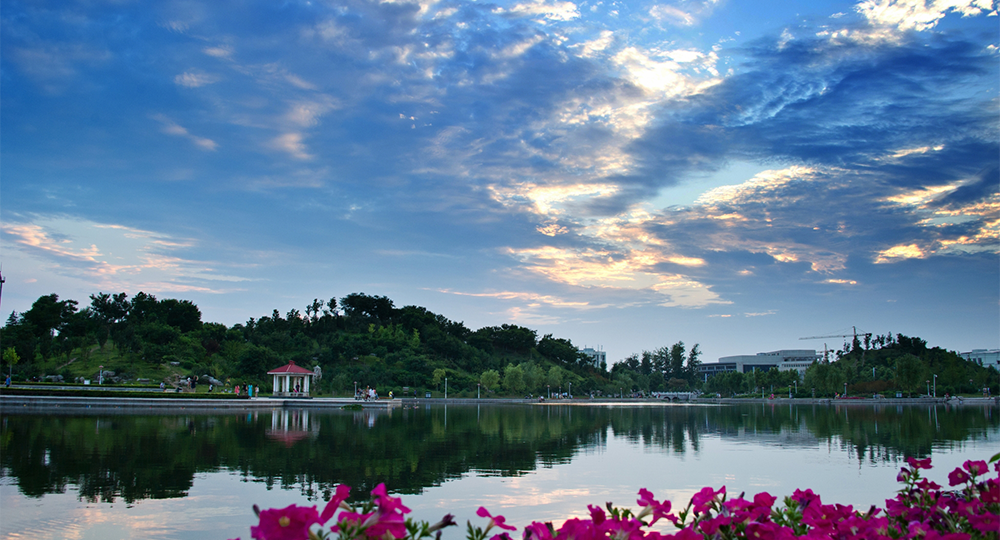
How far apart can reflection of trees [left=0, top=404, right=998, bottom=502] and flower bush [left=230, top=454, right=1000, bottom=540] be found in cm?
984

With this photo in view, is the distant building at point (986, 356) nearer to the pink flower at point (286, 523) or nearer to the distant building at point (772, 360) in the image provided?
the distant building at point (772, 360)

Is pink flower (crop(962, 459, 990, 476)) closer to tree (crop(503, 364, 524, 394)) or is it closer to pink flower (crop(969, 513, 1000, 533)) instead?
pink flower (crop(969, 513, 1000, 533))

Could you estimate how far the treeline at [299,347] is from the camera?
55200mm

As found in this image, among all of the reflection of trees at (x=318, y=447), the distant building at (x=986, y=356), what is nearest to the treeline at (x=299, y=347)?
the reflection of trees at (x=318, y=447)

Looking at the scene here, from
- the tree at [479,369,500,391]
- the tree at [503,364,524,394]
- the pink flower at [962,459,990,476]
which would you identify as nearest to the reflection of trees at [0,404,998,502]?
the pink flower at [962,459,990,476]

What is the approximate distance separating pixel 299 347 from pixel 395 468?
6381cm

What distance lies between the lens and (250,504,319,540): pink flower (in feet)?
6.07

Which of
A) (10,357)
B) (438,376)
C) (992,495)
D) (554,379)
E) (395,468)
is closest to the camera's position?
(992,495)

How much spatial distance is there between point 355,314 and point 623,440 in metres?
77.2

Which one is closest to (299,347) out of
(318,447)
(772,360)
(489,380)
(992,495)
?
(489,380)

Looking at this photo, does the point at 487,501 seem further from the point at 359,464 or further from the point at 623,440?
the point at 623,440

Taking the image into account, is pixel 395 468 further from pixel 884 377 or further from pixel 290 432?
pixel 884 377

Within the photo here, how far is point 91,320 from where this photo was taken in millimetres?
61719

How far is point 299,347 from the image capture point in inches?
2953
